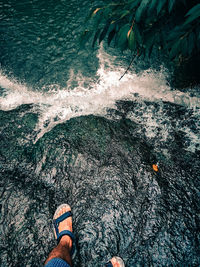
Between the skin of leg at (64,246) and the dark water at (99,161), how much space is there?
3.8 inches

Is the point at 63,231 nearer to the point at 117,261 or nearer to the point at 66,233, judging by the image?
the point at 66,233

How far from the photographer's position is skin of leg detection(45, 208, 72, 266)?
5.05ft

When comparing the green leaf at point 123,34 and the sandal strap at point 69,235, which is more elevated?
the green leaf at point 123,34

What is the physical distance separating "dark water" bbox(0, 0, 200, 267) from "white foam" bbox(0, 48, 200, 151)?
0.02 m

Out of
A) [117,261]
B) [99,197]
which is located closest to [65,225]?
[99,197]

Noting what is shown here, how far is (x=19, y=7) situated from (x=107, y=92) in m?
4.80

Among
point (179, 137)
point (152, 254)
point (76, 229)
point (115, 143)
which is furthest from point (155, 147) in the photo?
point (76, 229)

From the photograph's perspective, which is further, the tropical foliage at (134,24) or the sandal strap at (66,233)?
the sandal strap at (66,233)

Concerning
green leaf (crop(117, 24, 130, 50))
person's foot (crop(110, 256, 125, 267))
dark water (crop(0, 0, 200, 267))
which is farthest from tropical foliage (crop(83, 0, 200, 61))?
Result: person's foot (crop(110, 256, 125, 267))

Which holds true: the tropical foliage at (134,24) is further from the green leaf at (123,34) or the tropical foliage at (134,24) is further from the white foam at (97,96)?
the white foam at (97,96)

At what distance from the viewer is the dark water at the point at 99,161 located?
1619 millimetres

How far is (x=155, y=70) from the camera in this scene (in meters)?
3.45

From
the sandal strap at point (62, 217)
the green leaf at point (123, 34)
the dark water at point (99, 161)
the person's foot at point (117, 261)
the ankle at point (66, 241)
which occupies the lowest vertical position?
the ankle at point (66, 241)

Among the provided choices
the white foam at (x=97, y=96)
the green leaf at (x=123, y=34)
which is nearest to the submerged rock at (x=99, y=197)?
Result: the white foam at (x=97, y=96)
